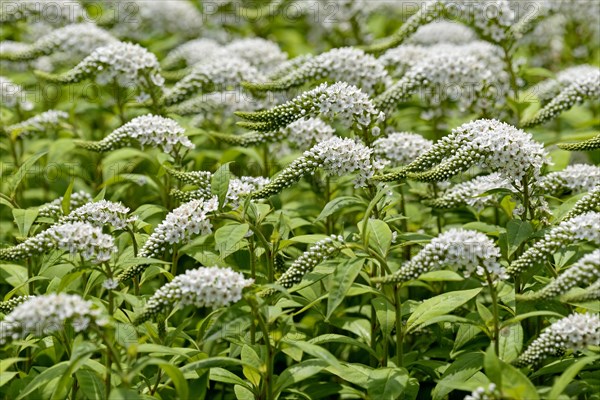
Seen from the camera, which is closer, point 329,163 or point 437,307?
point 437,307

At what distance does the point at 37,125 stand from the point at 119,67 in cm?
100

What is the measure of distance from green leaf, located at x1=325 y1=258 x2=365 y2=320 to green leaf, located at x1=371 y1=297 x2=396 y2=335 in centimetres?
74

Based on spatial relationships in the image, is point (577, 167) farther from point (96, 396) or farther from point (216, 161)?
point (96, 396)

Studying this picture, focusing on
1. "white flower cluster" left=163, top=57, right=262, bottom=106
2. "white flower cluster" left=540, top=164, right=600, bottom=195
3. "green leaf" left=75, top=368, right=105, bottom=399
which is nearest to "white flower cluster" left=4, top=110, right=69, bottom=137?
"white flower cluster" left=163, top=57, right=262, bottom=106

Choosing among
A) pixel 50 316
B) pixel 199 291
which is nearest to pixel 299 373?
pixel 199 291

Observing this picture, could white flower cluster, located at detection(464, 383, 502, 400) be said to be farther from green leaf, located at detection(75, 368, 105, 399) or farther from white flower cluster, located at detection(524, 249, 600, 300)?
green leaf, located at detection(75, 368, 105, 399)

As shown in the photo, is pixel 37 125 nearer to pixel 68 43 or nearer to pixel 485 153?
pixel 68 43

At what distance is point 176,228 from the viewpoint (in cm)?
478

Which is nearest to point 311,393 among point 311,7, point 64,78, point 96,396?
point 96,396

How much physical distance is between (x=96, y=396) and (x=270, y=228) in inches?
83.0

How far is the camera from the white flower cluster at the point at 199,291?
415cm

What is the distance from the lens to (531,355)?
426 cm

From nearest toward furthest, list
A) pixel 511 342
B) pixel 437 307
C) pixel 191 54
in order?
pixel 511 342 → pixel 437 307 → pixel 191 54

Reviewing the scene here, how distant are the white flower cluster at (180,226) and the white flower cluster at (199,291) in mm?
607
